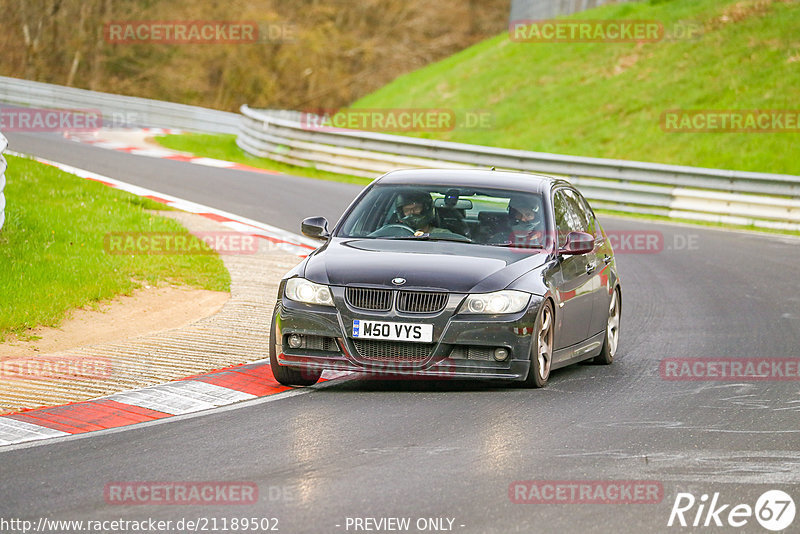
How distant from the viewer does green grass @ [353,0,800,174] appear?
2925cm

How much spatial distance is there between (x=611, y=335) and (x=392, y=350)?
2.84 m

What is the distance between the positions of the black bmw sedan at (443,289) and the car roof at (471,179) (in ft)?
0.06

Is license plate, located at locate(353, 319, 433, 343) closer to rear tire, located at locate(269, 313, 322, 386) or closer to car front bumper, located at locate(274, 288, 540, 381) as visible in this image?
car front bumper, located at locate(274, 288, 540, 381)

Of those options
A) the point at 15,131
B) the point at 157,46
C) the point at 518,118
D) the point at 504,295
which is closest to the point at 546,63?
the point at 518,118

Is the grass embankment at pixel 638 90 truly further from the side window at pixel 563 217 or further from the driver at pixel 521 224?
the driver at pixel 521 224

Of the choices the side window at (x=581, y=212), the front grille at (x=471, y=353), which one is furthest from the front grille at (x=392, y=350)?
the side window at (x=581, y=212)

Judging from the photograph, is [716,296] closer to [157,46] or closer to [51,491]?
[51,491]

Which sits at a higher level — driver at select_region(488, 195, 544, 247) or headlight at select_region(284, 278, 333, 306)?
driver at select_region(488, 195, 544, 247)

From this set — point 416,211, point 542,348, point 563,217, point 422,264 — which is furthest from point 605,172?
point 422,264

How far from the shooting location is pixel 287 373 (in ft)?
29.8

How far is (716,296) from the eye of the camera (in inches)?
583

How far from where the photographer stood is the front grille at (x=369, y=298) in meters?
8.74

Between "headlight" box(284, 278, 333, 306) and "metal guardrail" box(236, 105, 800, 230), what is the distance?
47.2 ft

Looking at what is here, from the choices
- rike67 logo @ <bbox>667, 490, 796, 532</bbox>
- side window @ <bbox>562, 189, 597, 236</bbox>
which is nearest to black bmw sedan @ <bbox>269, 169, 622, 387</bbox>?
side window @ <bbox>562, 189, 597, 236</bbox>
